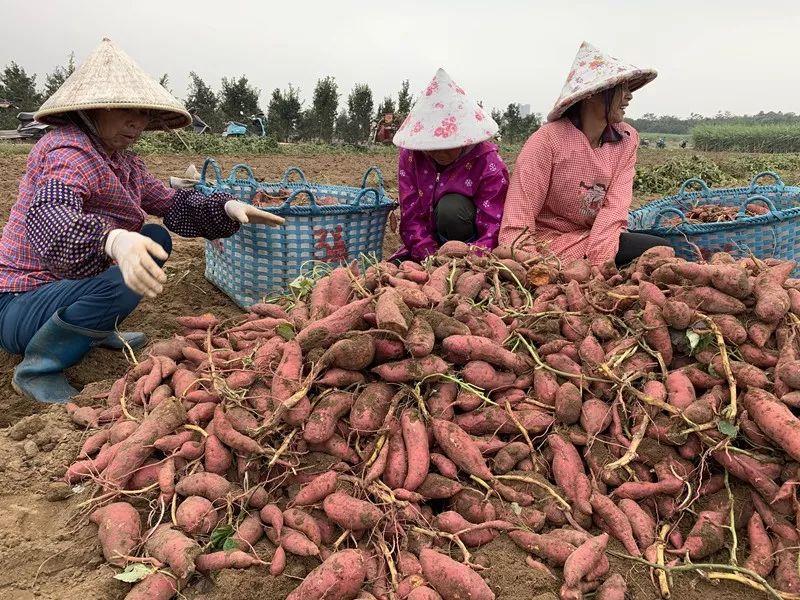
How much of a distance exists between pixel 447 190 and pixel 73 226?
2203mm

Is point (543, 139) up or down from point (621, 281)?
up

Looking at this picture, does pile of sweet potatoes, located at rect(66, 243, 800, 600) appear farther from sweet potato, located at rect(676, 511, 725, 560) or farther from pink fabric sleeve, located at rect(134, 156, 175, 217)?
pink fabric sleeve, located at rect(134, 156, 175, 217)

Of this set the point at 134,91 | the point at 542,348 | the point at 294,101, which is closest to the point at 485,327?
the point at 542,348

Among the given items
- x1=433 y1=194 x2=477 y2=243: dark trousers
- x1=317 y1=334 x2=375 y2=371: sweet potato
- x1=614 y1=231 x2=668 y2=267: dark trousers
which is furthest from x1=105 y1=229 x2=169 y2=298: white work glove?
x1=614 y1=231 x2=668 y2=267: dark trousers

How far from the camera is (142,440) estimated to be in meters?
1.98

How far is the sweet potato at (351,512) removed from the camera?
1677 millimetres

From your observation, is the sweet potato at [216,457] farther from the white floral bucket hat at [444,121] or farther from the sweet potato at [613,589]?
the white floral bucket hat at [444,121]

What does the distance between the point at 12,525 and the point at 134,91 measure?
1.95 m

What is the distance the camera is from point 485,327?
221cm

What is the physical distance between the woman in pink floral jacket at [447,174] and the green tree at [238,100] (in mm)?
22869

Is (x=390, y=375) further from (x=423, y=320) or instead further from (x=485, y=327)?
(x=485, y=327)

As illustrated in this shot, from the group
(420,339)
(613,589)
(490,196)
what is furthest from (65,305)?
(613,589)

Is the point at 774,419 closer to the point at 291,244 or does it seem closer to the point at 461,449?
the point at 461,449

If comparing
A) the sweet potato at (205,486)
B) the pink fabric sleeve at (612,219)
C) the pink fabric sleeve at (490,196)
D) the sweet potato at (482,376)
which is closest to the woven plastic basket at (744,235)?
the pink fabric sleeve at (612,219)
